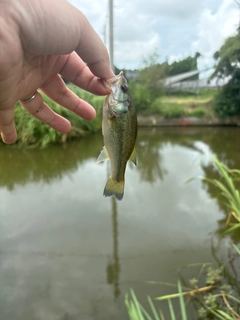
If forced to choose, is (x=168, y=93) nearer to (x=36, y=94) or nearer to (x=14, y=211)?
(x=14, y=211)

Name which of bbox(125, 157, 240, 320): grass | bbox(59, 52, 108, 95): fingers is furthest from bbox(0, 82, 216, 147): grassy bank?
bbox(59, 52, 108, 95): fingers

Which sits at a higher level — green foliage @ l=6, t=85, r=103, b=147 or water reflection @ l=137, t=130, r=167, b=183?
green foliage @ l=6, t=85, r=103, b=147

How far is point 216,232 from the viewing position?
10.4ft

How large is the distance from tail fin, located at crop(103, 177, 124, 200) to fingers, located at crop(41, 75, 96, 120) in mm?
463

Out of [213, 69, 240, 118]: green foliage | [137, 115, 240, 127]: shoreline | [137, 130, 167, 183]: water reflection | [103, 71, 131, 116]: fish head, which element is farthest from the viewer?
[213, 69, 240, 118]: green foliage

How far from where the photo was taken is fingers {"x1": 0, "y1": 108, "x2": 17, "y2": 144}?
1333 mm

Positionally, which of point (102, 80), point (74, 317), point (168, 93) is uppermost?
point (102, 80)

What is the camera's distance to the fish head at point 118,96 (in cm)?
108

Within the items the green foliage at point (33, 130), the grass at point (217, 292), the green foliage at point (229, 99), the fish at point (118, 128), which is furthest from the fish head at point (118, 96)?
the green foliage at point (229, 99)

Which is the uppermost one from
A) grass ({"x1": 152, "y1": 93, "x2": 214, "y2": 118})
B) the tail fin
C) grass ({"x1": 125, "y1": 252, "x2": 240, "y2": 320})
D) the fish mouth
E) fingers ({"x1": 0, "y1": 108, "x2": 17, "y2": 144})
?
the fish mouth

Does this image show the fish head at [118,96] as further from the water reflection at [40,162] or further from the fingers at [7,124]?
the water reflection at [40,162]

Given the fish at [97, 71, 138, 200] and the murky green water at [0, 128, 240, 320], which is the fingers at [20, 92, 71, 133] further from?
the murky green water at [0, 128, 240, 320]

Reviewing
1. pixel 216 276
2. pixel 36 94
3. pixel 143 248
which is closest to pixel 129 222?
pixel 143 248

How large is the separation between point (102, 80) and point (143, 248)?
6.68ft
